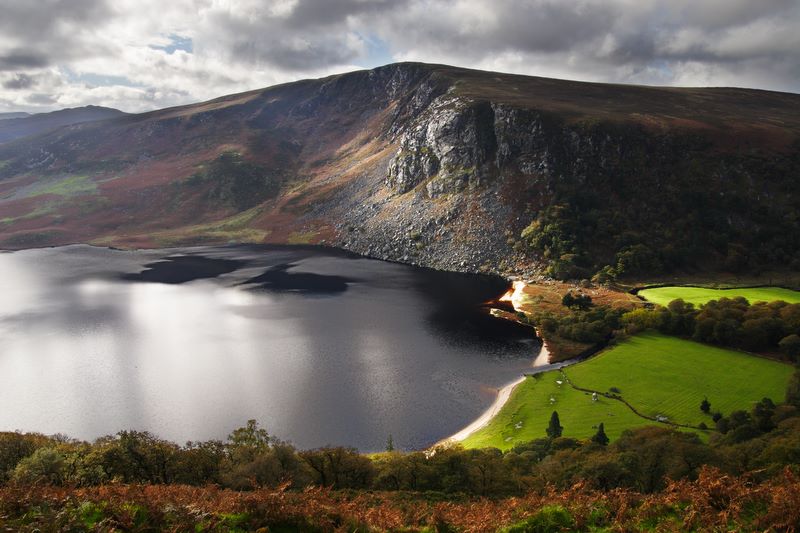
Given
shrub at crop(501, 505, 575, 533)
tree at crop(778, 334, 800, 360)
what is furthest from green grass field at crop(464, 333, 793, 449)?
shrub at crop(501, 505, 575, 533)

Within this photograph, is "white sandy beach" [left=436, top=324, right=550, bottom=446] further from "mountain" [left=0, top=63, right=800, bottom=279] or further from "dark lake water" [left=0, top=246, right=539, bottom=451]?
"mountain" [left=0, top=63, right=800, bottom=279]

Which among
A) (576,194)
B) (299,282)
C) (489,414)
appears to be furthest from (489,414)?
(576,194)

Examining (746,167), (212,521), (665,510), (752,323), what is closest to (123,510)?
(212,521)

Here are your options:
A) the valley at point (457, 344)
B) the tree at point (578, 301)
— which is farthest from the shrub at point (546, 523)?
the tree at point (578, 301)

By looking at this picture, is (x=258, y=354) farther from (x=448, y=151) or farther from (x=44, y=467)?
(x=448, y=151)

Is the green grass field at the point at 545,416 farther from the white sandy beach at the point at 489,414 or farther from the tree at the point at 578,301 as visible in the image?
the tree at the point at 578,301

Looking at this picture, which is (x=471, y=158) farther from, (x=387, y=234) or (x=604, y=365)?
(x=604, y=365)
